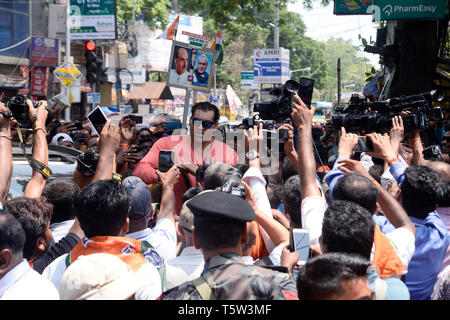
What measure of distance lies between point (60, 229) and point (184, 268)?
1.23 metres

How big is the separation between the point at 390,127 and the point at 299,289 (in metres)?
2.61

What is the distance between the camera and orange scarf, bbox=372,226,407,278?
2445 mm

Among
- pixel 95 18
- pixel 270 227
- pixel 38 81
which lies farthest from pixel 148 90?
pixel 270 227

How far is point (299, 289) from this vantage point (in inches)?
76.7

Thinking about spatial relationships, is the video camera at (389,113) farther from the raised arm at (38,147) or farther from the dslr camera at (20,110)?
the dslr camera at (20,110)

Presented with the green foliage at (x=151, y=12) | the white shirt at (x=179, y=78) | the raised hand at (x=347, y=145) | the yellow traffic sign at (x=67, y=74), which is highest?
the green foliage at (x=151, y=12)

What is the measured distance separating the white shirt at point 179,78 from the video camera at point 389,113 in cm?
389

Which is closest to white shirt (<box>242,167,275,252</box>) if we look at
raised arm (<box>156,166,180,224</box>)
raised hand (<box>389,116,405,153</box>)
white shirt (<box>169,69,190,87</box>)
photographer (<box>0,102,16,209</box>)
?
raised arm (<box>156,166,180,224</box>)

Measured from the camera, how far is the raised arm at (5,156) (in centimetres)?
328

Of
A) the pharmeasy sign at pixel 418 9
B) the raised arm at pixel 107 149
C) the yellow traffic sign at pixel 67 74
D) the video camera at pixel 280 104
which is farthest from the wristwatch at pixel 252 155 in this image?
the yellow traffic sign at pixel 67 74

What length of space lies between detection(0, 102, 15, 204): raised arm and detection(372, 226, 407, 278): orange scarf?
2234 millimetres

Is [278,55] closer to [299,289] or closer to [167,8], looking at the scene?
[299,289]

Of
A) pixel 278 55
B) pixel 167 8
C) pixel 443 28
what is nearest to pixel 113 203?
pixel 443 28

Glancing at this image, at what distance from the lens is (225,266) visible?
2.01 meters
